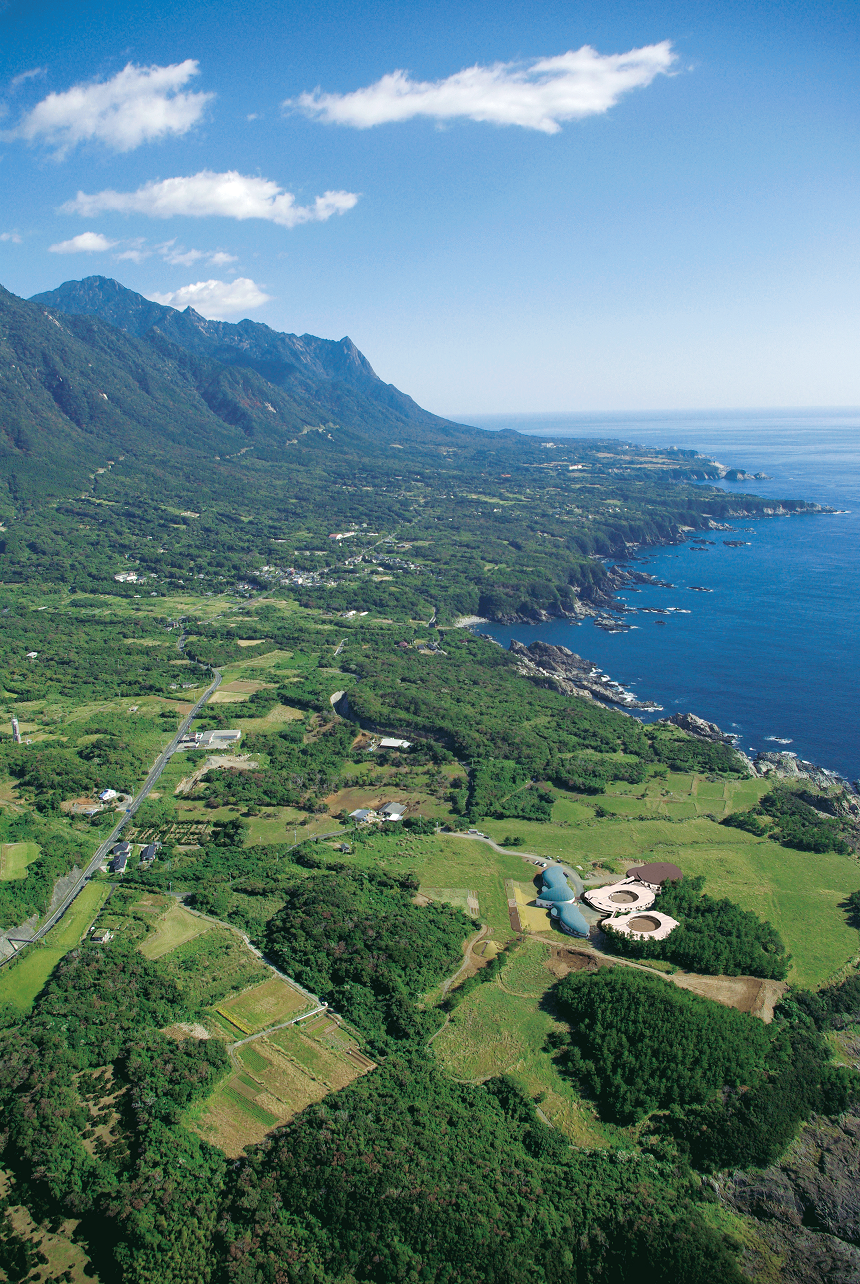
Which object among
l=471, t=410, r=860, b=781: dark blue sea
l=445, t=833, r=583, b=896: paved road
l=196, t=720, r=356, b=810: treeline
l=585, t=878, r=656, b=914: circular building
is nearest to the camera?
l=585, t=878, r=656, b=914: circular building

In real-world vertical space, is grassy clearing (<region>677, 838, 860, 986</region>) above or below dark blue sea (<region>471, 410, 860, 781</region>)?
below

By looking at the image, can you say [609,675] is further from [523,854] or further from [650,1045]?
[650,1045]

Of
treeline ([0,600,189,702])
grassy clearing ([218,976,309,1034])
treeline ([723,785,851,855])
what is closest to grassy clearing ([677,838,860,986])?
treeline ([723,785,851,855])

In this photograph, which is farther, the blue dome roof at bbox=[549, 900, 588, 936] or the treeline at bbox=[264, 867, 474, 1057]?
the blue dome roof at bbox=[549, 900, 588, 936]

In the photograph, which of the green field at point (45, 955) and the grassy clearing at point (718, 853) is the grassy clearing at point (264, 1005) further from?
the grassy clearing at point (718, 853)

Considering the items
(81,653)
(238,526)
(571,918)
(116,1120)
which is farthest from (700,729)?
(238,526)

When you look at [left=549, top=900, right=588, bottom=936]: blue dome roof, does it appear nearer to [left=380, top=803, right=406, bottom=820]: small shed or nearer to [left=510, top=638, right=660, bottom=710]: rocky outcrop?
[left=380, top=803, right=406, bottom=820]: small shed

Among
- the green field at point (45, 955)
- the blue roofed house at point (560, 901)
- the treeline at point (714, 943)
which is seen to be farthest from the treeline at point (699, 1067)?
the green field at point (45, 955)
